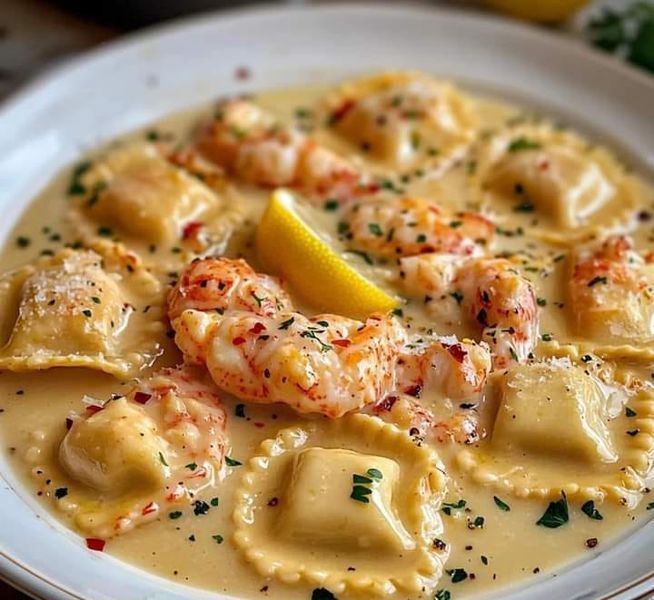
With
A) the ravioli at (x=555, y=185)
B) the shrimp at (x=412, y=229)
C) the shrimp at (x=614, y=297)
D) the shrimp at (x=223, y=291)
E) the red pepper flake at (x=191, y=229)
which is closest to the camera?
the shrimp at (x=223, y=291)

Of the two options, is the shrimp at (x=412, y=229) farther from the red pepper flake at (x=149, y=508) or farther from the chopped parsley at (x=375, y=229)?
the red pepper flake at (x=149, y=508)

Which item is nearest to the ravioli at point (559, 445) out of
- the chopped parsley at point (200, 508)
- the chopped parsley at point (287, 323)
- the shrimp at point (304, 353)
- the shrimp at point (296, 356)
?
the shrimp at point (304, 353)

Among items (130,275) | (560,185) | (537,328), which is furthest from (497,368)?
(130,275)

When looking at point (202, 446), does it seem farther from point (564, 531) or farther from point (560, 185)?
point (560, 185)

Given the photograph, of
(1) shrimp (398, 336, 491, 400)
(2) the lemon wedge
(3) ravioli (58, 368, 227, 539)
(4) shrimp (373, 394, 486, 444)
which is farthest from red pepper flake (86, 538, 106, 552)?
(2) the lemon wedge

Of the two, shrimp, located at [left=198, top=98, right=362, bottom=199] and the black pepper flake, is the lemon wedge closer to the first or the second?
shrimp, located at [left=198, top=98, right=362, bottom=199]

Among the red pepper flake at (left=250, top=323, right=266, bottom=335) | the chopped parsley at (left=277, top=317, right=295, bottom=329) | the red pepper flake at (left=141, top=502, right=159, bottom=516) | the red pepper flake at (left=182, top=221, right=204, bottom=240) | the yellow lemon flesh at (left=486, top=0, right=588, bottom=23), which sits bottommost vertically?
the red pepper flake at (left=141, top=502, right=159, bottom=516)
